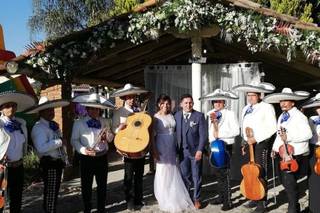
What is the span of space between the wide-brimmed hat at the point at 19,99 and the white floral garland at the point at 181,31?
117cm

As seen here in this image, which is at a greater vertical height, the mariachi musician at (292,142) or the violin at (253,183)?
the mariachi musician at (292,142)

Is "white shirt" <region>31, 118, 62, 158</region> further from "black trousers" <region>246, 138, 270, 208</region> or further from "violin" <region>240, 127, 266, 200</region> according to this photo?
"black trousers" <region>246, 138, 270, 208</region>

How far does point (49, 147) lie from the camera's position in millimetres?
5766

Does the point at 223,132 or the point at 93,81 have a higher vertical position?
the point at 93,81

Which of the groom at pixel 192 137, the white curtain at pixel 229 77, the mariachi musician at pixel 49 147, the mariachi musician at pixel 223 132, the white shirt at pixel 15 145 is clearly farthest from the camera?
the white curtain at pixel 229 77

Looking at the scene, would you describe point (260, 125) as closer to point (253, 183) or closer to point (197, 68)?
point (253, 183)

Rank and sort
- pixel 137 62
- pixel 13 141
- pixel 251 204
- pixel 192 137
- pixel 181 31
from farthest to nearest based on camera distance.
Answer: pixel 137 62 < pixel 181 31 < pixel 251 204 < pixel 192 137 < pixel 13 141

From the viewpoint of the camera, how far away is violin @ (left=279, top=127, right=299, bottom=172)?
5.99 m

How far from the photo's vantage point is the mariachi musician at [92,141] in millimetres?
6156

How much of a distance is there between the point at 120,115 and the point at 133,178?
1.07m

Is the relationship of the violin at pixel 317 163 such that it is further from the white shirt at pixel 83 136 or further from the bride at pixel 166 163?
the white shirt at pixel 83 136

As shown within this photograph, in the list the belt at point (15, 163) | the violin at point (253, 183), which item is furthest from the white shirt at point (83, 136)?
the violin at point (253, 183)

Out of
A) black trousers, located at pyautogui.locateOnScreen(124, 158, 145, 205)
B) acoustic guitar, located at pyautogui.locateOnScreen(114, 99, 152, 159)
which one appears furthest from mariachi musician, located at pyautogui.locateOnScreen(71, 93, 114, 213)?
black trousers, located at pyautogui.locateOnScreen(124, 158, 145, 205)

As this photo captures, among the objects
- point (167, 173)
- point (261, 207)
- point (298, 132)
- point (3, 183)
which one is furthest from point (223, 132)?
point (3, 183)
